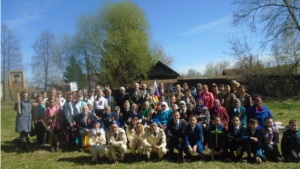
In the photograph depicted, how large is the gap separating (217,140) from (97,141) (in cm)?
303

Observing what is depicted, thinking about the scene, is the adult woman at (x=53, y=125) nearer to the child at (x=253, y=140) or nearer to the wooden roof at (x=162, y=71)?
the child at (x=253, y=140)

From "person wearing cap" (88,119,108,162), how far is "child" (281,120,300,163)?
13.9ft

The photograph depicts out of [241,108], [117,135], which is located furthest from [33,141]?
[241,108]

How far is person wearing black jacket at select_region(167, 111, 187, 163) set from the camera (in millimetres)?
5595

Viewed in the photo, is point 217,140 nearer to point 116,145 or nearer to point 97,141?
point 116,145

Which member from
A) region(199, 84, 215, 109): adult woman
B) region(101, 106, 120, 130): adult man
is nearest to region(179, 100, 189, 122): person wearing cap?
region(199, 84, 215, 109): adult woman

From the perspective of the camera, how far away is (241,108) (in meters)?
6.21

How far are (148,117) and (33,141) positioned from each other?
4.49 m

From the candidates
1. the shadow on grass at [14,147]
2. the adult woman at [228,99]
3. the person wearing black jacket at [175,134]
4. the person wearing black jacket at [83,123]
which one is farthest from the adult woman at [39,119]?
the adult woman at [228,99]

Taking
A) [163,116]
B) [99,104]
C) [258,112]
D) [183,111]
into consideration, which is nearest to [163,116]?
[163,116]

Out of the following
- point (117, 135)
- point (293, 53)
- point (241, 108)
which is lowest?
point (117, 135)

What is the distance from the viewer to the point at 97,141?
6004mm

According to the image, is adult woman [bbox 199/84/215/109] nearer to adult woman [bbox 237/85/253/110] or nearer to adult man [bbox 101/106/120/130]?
adult woman [bbox 237/85/253/110]

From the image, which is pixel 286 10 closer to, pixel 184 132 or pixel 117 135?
pixel 184 132
